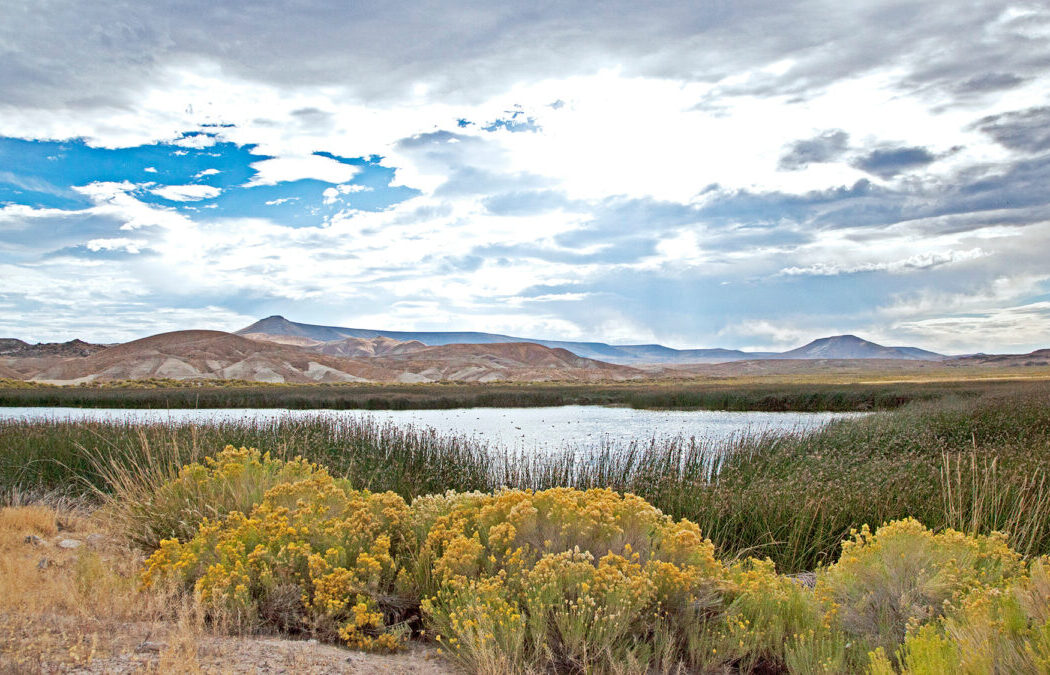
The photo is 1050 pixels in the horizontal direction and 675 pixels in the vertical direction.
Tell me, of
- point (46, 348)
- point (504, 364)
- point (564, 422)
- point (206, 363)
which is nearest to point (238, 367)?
point (206, 363)

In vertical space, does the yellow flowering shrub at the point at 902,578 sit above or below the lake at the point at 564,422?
above

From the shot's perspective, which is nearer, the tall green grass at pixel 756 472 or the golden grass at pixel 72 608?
the golden grass at pixel 72 608

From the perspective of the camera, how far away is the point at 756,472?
12.5 m

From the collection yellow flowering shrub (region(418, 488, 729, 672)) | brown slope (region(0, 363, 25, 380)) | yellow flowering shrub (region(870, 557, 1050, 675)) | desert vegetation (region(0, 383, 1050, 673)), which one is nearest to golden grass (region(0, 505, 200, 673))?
desert vegetation (region(0, 383, 1050, 673))

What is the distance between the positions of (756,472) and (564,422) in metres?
18.4

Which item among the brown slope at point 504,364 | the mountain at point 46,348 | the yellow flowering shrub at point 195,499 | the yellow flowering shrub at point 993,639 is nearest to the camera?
the yellow flowering shrub at point 993,639

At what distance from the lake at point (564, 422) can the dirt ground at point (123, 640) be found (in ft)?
39.3

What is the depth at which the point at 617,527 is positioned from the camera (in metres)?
5.55

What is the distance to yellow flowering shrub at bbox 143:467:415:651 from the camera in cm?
521

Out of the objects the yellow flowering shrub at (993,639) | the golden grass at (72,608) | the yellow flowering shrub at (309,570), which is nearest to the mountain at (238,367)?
the golden grass at (72,608)

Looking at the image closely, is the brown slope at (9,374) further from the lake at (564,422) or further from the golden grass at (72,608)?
the golden grass at (72,608)

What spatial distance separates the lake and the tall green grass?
3119 millimetres

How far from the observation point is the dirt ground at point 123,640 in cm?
426

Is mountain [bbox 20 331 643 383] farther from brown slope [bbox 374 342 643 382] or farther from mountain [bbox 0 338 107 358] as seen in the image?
mountain [bbox 0 338 107 358]
